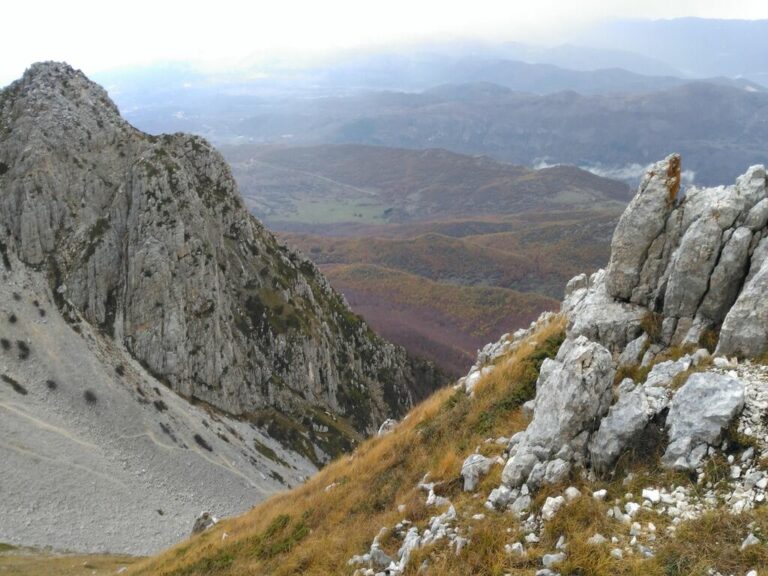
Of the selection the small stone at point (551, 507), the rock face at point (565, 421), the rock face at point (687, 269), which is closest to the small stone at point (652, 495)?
the small stone at point (551, 507)

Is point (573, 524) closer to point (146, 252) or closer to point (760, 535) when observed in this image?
point (760, 535)

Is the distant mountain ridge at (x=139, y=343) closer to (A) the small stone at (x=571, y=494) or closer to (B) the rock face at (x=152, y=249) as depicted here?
(B) the rock face at (x=152, y=249)

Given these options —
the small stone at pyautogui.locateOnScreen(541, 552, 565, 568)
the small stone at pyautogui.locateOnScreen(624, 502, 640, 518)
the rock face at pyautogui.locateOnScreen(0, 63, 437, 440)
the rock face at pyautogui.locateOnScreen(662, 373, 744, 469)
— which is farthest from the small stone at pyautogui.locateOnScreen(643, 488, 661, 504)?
the rock face at pyautogui.locateOnScreen(0, 63, 437, 440)

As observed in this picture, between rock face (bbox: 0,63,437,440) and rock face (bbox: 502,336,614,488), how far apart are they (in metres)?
73.9

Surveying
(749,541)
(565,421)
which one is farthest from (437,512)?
(749,541)

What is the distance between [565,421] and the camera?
549 inches

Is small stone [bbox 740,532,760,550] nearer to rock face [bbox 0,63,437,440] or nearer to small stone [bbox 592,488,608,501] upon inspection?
small stone [bbox 592,488,608,501]

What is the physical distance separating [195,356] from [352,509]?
231 ft

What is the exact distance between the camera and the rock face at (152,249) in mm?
77688

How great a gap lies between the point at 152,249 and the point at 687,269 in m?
79.3

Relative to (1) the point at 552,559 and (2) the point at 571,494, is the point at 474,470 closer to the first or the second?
(2) the point at 571,494

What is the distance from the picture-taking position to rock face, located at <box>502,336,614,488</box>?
13578 mm

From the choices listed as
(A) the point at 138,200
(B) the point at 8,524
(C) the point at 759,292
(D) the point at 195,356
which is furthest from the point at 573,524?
(A) the point at 138,200

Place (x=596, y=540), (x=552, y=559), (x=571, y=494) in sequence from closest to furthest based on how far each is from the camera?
1. (x=596, y=540)
2. (x=552, y=559)
3. (x=571, y=494)
